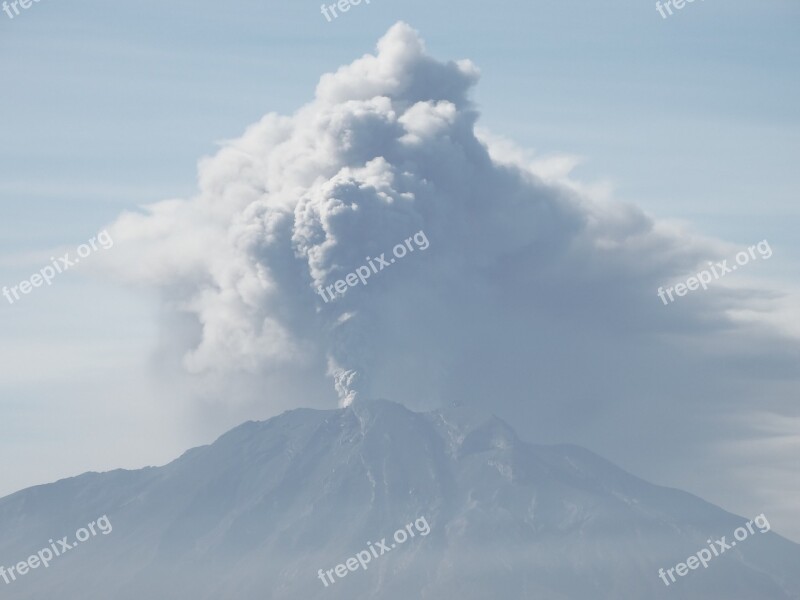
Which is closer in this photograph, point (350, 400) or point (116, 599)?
point (350, 400)

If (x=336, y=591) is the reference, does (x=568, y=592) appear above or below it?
below

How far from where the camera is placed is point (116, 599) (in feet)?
655

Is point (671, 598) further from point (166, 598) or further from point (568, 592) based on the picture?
point (166, 598)

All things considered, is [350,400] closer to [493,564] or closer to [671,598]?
[493,564]

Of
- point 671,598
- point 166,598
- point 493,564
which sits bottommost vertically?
point 671,598

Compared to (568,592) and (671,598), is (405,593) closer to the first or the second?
(568,592)

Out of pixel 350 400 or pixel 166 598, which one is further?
pixel 166 598

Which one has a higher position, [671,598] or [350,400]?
[350,400]

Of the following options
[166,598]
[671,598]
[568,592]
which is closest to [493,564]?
[568,592]

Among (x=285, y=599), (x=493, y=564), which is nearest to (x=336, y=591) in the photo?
(x=285, y=599)

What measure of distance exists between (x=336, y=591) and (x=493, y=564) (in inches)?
826

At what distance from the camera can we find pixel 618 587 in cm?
19962

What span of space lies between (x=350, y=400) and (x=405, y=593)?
26.9 metres

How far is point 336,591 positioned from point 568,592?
30.1m
